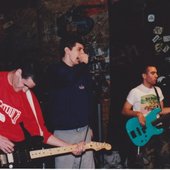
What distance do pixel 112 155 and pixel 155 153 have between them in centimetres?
46

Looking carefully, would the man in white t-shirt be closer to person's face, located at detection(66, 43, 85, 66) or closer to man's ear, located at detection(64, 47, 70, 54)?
person's face, located at detection(66, 43, 85, 66)

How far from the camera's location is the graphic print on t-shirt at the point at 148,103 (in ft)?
13.8

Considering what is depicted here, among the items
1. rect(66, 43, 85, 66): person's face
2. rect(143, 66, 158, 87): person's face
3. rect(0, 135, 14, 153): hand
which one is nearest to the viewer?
rect(0, 135, 14, 153): hand

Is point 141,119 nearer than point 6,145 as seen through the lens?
No

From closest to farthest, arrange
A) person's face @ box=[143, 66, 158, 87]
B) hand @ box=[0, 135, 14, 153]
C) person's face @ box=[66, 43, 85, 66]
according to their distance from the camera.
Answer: hand @ box=[0, 135, 14, 153] → person's face @ box=[66, 43, 85, 66] → person's face @ box=[143, 66, 158, 87]

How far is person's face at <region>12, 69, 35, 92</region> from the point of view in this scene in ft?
13.0

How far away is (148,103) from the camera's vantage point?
13.9ft

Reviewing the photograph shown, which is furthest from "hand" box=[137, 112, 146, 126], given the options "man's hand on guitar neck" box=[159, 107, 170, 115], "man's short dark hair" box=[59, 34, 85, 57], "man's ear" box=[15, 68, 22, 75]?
"man's ear" box=[15, 68, 22, 75]

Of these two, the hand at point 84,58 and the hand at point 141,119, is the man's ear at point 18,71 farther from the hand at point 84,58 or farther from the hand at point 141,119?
the hand at point 141,119

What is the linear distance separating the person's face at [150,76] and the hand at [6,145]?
1.54 metres

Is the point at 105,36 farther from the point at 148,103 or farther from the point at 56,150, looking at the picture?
the point at 56,150

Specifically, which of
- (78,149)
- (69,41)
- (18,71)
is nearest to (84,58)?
(69,41)

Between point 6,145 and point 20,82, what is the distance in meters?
0.64

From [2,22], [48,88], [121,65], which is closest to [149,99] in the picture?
[121,65]
